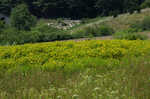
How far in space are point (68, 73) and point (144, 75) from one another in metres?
2.02

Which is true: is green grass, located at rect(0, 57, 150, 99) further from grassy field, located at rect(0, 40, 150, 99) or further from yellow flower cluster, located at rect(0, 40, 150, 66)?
yellow flower cluster, located at rect(0, 40, 150, 66)

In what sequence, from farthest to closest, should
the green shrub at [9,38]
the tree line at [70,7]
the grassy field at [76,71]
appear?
1. the tree line at [70,7]
2. the green shrub at [9,38]
3. the grassy field at [76,71]

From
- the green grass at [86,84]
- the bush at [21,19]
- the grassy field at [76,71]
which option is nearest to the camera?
the green grass at [86,84]

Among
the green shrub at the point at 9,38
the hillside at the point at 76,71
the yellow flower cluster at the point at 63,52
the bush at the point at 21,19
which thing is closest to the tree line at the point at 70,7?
the bush at the point at 21,19

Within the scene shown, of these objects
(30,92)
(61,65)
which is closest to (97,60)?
(61,65)

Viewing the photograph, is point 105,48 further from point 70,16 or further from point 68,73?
point 70,16

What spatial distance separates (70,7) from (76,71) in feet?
113

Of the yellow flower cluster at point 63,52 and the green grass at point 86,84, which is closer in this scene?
the green grass at point 86,84

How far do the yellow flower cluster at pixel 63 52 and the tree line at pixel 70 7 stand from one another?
28688 millimetres

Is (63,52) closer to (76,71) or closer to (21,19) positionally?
(76,71)

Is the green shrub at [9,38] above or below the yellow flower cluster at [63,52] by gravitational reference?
below

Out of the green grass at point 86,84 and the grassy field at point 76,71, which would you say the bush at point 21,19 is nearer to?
the grassy field at point 76,71

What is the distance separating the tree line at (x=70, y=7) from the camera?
129 feet

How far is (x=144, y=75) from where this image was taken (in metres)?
6.11
